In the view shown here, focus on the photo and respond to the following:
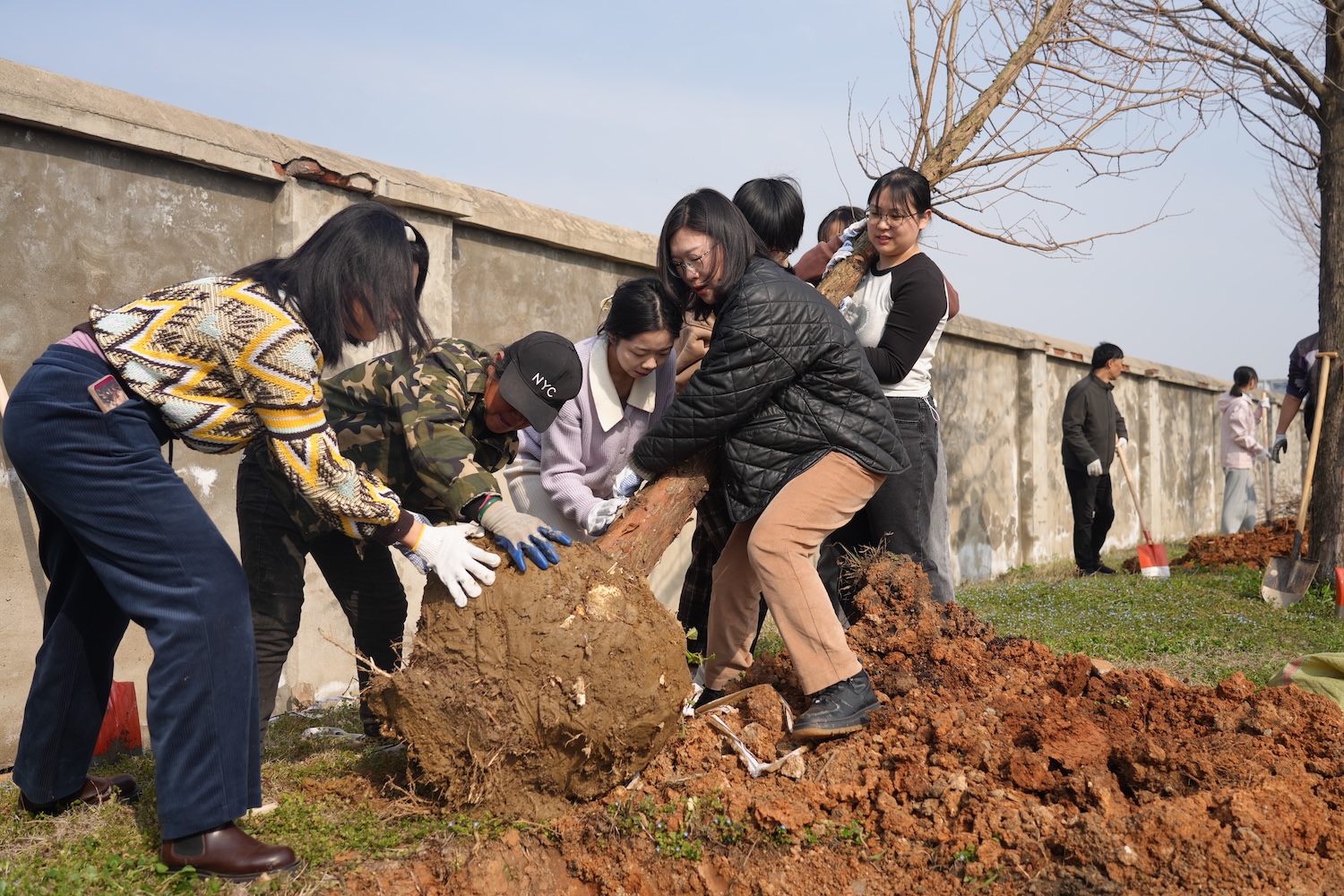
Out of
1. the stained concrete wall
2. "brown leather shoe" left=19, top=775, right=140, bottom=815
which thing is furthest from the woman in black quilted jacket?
the stained concrete wall

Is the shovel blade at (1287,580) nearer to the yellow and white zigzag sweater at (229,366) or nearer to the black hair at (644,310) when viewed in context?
the black hair at (644,310)

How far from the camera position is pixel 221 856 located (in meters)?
2.47

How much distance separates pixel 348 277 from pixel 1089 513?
795cm

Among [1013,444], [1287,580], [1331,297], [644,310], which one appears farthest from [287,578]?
[1013,444]

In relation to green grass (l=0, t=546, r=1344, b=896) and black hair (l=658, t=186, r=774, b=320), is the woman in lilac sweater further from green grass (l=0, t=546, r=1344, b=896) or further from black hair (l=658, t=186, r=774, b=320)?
green grass (l=0, t=546, r=1344, b=896)

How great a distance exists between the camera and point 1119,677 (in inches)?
138

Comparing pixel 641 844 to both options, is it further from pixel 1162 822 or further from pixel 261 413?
pixel 261 413

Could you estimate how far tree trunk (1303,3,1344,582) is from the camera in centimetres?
736

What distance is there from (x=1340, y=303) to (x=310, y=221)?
7306 millimetres

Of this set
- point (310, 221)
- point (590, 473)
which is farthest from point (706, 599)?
point (310, 221)

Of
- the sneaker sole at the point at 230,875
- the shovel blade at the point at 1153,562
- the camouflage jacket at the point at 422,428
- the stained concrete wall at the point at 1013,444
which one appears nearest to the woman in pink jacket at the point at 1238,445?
the stained concrete wall at the point at 1013,444

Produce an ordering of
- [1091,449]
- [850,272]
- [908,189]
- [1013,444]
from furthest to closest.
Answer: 1. [1013,444]
2. [1091,449]
3. [850,272]
4. [908,189]

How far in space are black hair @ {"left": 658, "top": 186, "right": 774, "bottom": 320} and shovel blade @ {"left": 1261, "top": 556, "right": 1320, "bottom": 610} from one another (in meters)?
5.65

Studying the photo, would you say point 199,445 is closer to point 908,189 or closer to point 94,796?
point 94,796
